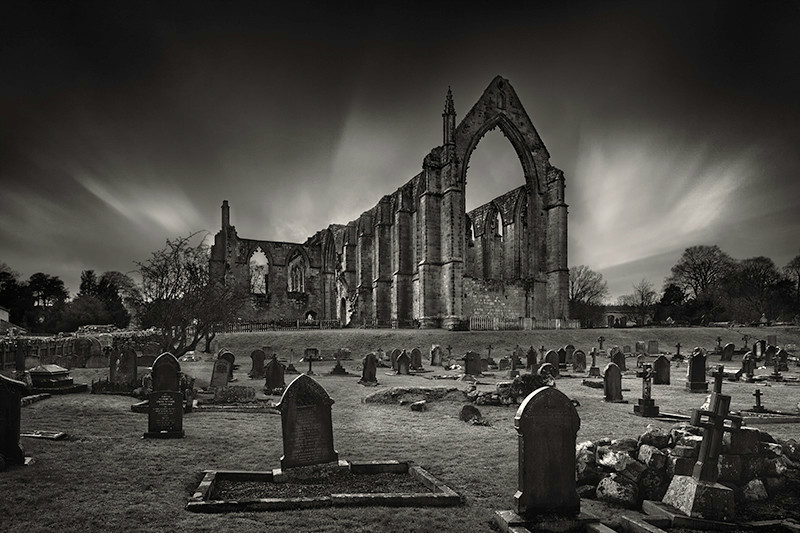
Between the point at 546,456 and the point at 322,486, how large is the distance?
265 centimetres

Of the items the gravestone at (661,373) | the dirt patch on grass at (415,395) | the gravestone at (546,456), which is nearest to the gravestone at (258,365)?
the dirt patch on grass at (415,395)

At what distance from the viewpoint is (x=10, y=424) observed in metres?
6.18

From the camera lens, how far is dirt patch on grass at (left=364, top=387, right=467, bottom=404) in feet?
39.9

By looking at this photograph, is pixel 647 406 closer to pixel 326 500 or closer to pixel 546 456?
pixel 546 456

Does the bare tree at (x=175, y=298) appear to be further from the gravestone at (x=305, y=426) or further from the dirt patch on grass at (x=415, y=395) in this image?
the gravestone at (x=305, y=426)

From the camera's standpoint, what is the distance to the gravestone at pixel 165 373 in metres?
10.4

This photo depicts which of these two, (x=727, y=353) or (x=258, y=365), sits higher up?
(x=258, y=365)

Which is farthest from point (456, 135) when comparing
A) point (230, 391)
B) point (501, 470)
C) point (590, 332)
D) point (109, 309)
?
point (109, 309)

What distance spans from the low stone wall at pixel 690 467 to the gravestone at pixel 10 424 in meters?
6.93

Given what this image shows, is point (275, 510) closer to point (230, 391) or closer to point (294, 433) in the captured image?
point (294, 433)

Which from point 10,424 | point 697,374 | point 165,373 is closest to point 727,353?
point 697,374

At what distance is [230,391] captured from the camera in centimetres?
1205

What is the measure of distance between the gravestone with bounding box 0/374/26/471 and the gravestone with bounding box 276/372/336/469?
330cm

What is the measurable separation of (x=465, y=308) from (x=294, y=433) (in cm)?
2928
